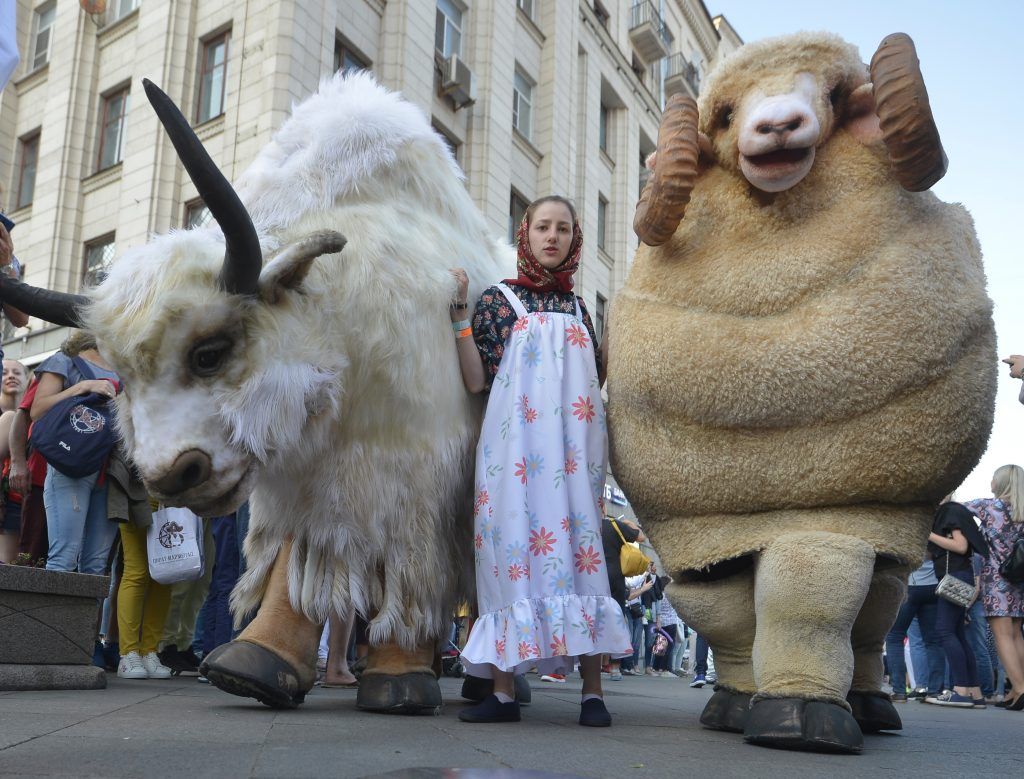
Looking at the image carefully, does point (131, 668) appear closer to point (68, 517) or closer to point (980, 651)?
point (68, 517)

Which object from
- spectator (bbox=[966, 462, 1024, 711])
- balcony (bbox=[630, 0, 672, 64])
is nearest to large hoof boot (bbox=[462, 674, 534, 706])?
spectator (bbox=[966, 462, 1024, 711])

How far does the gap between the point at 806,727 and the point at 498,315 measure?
169cm

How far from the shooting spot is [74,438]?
461 cm

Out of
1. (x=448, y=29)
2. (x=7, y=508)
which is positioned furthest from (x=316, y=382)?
(x=448, y=29)

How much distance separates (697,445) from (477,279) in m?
1.12

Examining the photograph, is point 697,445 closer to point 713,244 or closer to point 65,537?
point 713,244

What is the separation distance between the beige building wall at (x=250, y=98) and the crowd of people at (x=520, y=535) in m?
7.31

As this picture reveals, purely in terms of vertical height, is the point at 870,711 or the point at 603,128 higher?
the point at 603,128

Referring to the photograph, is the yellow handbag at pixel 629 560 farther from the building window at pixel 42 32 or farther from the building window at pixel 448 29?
the building window at pixel 42 32

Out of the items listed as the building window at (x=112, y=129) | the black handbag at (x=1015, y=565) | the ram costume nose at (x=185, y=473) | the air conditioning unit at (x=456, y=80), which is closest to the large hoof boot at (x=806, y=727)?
the ram costume nose at (x=185, y=473)

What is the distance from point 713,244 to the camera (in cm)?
327

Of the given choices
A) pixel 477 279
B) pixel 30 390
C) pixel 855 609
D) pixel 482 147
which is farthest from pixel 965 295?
pixel 482 147

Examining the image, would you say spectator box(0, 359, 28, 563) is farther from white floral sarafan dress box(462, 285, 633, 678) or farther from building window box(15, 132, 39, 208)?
building window box(15, 132, 39, 208)

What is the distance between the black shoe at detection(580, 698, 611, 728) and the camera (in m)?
3.16
